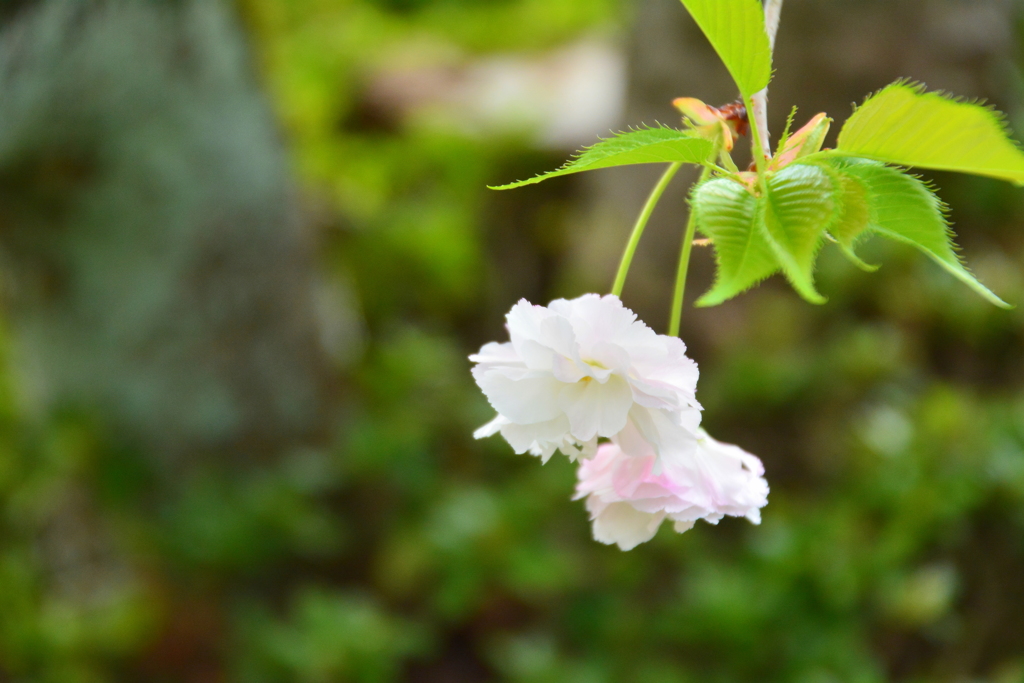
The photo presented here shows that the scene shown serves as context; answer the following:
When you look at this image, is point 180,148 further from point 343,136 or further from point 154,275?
point 343,136

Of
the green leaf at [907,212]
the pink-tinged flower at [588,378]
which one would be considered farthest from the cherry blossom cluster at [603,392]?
the green leaf at [907,212]

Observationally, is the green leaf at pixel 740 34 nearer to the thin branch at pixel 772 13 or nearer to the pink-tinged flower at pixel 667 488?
the thin branch at pixel 772 13

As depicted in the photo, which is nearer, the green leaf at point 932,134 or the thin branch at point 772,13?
the green leaf at point 932,134

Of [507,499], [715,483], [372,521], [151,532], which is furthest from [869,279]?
[151,532]

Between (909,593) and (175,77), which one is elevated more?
(175,77)

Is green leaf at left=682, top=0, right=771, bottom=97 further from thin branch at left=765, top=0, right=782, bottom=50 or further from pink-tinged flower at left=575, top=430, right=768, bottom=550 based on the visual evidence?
pink-tinged flower at left=575, top=430, right=768, bottom=550

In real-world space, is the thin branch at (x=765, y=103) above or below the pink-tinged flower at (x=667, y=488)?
above
